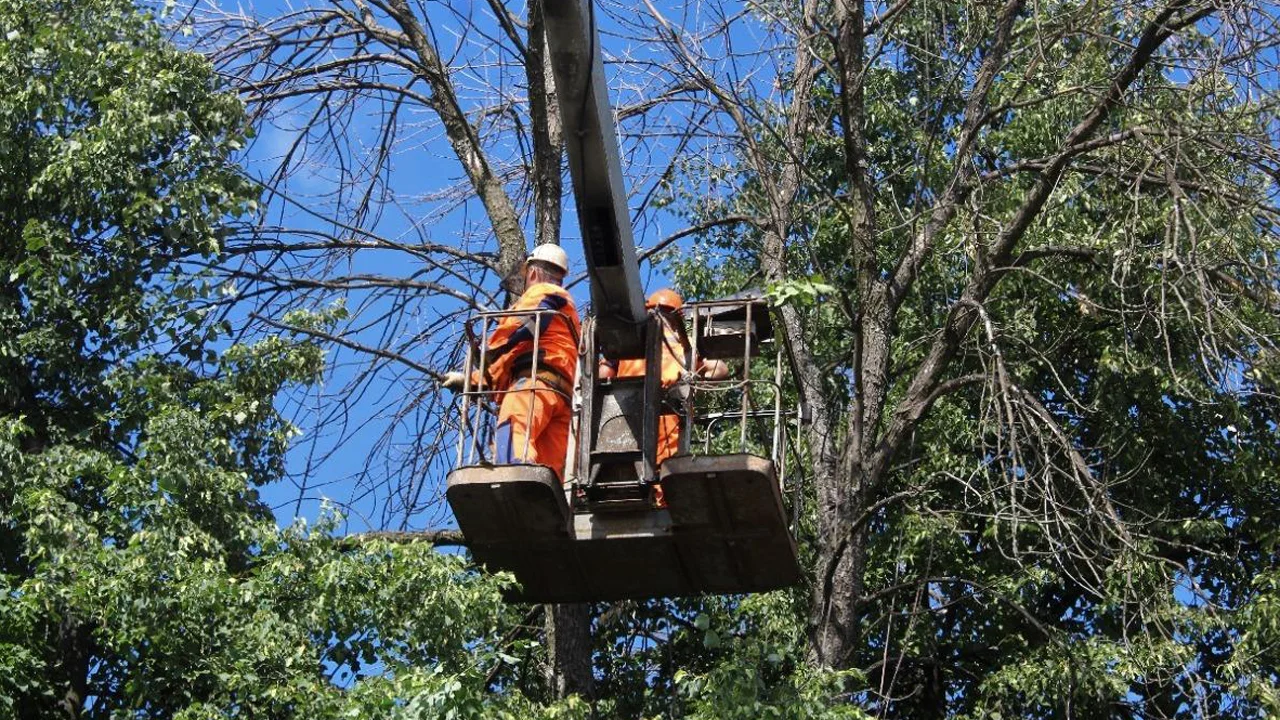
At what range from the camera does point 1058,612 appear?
1502 cm

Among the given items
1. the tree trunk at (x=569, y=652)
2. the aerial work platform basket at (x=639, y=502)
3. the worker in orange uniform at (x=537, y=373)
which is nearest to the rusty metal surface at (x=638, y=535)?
the aerial work platform basket at (x=639, y=502)

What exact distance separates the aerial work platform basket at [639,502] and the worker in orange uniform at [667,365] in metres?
0.09

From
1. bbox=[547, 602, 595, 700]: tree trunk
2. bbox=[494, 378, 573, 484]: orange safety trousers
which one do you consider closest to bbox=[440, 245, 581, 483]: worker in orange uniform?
bbox=[494, 378, 573, 484]: orange safety trousers

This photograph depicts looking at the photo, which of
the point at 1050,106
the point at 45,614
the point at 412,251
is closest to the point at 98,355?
the point at 45,614

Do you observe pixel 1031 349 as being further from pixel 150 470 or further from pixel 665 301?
pixel 150 470

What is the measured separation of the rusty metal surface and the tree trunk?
205 cm

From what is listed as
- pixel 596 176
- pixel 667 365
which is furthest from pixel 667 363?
pixel 596 176

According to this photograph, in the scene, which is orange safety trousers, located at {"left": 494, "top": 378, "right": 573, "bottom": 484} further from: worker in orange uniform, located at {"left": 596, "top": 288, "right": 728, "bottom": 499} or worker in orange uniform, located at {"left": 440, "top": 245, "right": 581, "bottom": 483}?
worker in orange uniform, located at {"left": 596, "top": 288, "right": 728, "bottom": 499}

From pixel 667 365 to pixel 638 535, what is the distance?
113 cm

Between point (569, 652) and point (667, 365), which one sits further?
point (569, 652)

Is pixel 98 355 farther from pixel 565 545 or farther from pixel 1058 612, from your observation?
pixel 1058 612

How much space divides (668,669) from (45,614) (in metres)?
4.81

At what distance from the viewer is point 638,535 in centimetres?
959

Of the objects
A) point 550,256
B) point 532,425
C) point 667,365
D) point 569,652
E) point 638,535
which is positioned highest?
point 550,256
